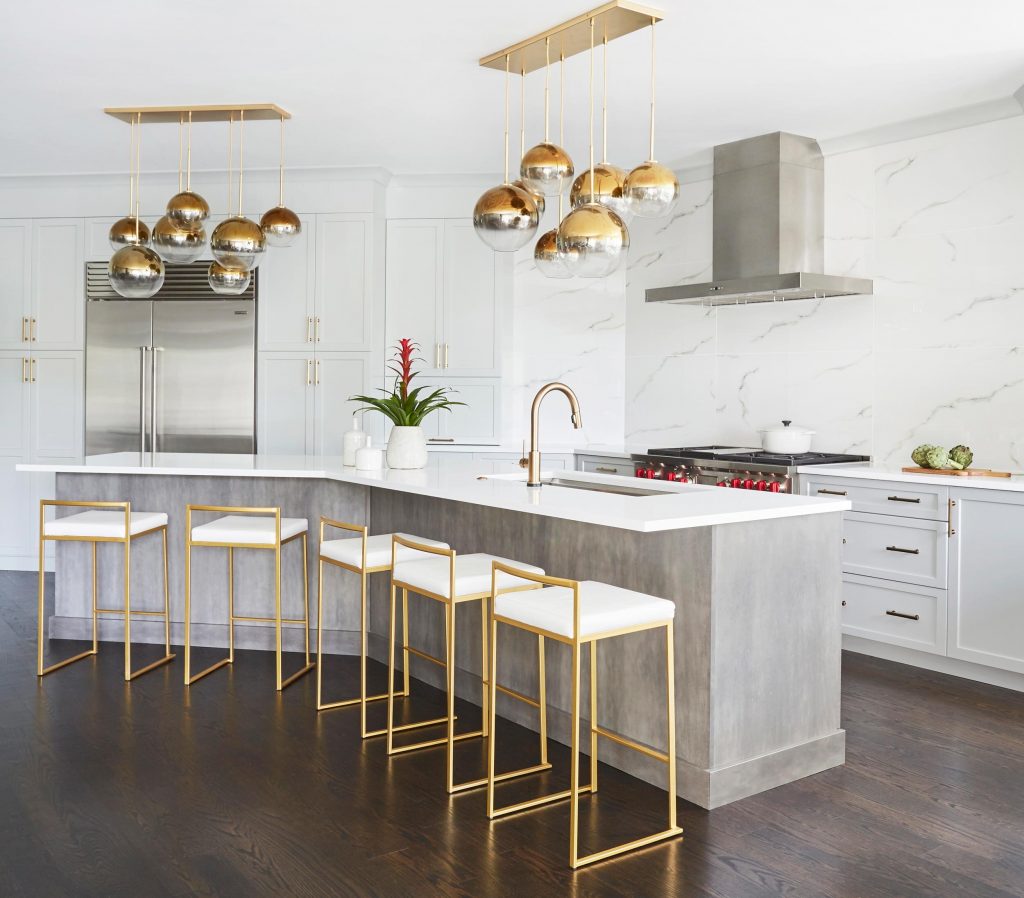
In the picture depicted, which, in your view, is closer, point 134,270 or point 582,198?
point 582,198

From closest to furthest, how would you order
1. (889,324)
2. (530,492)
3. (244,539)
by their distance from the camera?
(530,492)
(244,539)
(889,324)

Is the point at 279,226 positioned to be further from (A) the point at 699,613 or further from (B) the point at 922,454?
(B) the point at 922,454

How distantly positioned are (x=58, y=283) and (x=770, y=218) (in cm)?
469

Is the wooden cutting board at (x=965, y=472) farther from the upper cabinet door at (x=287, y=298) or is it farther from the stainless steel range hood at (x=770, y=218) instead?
the upper cabinet door at (x=287, y=298)

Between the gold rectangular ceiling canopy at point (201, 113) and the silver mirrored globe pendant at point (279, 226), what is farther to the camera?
the gold rectangular ceiling canopy at point (201, 113)

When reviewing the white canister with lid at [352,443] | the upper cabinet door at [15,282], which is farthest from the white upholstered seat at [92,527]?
the upper cabinet door at [15,282]

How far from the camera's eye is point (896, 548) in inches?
179

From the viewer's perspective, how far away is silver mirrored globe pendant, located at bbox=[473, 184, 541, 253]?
3.09 meters

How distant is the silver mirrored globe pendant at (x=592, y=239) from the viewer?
9.56ft

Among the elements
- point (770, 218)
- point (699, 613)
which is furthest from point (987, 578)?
point (770, 218)

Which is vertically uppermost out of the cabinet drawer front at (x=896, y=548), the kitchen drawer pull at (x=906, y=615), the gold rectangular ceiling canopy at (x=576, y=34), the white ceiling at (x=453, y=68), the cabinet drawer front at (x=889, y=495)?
the white ceiling at (x=453, y=68)

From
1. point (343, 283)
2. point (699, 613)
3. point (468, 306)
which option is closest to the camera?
point (699, 613)

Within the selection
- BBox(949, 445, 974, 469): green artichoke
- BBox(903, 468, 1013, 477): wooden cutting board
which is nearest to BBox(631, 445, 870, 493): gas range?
BBox(903, 468, 1013, 477): wooden cutting board

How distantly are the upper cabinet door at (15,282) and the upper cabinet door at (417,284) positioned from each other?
2484 mm
